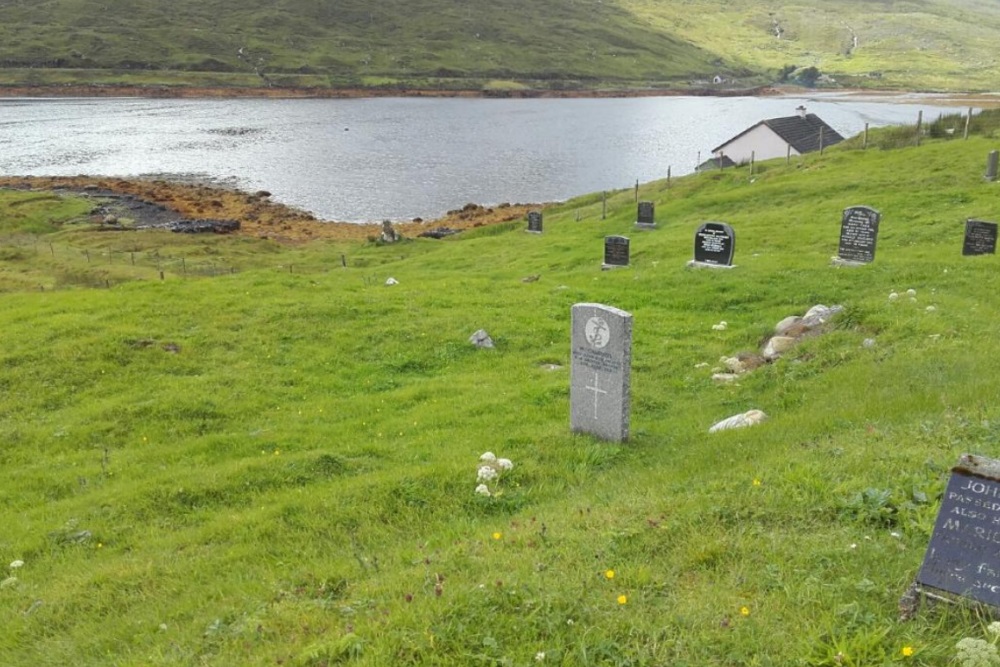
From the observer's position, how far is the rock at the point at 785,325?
1600cm

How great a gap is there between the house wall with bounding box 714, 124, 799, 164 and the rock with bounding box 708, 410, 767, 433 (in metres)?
52.9

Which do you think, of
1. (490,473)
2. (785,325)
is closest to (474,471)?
(490,473)

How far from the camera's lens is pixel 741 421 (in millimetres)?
11031

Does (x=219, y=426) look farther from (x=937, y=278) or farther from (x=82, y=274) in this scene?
(x=82, y=274)

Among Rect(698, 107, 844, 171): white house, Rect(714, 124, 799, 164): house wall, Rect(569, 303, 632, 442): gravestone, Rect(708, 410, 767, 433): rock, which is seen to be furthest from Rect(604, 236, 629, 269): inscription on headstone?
Rect(714, 124, 799, 164): house wall

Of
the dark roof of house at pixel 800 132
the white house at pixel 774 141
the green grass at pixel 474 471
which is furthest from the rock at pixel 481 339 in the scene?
the dark roof of house at pixel 800 132

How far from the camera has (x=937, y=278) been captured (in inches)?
736

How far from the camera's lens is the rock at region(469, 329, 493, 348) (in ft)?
59.3

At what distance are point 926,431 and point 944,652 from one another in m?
4.58

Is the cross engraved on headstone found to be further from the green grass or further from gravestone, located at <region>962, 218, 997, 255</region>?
gravestone, located at <region>962, 218, 997, 255</region>

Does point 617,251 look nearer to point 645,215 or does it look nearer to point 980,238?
point 645,215

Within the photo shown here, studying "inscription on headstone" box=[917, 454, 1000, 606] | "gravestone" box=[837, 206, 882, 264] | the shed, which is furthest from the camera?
the shed

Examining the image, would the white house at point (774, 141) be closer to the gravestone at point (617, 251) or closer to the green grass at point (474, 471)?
the gravestone at point (617, 251)

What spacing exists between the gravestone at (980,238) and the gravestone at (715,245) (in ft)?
22.2
